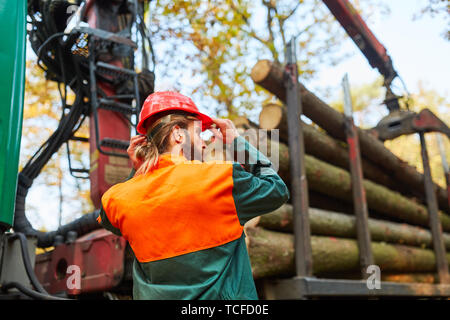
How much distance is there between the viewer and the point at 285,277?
4.14m

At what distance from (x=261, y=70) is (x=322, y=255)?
6.20 ft

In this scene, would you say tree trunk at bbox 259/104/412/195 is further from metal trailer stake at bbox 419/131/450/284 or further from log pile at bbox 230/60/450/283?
metal trailer stake at bbox 419/131/450/284

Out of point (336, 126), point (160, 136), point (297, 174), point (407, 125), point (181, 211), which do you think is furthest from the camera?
point (407, 125)

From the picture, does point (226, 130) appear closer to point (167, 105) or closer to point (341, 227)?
point (167, 105)

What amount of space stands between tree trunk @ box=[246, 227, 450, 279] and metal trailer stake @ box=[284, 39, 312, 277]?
0.12m

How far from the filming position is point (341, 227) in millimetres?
4672

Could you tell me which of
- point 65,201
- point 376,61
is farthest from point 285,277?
point 65,201

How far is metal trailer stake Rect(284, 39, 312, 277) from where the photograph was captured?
12.6ft

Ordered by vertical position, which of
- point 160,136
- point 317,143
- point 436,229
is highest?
point 317,143

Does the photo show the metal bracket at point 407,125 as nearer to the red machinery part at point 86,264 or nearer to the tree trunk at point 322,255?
the tree trunk at point 322,255

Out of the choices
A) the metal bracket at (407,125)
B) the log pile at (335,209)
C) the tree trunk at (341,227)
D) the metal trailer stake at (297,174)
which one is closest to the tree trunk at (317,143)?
the log pile at (335,209)

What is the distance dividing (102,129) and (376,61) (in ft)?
16.1

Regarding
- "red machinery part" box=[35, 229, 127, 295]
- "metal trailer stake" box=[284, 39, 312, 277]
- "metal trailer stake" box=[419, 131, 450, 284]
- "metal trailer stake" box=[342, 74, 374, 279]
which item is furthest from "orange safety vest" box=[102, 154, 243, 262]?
"metal trailer stake" box=[419, 131, 450, 284]

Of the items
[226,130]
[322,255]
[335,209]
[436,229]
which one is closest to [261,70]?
[322,255]
